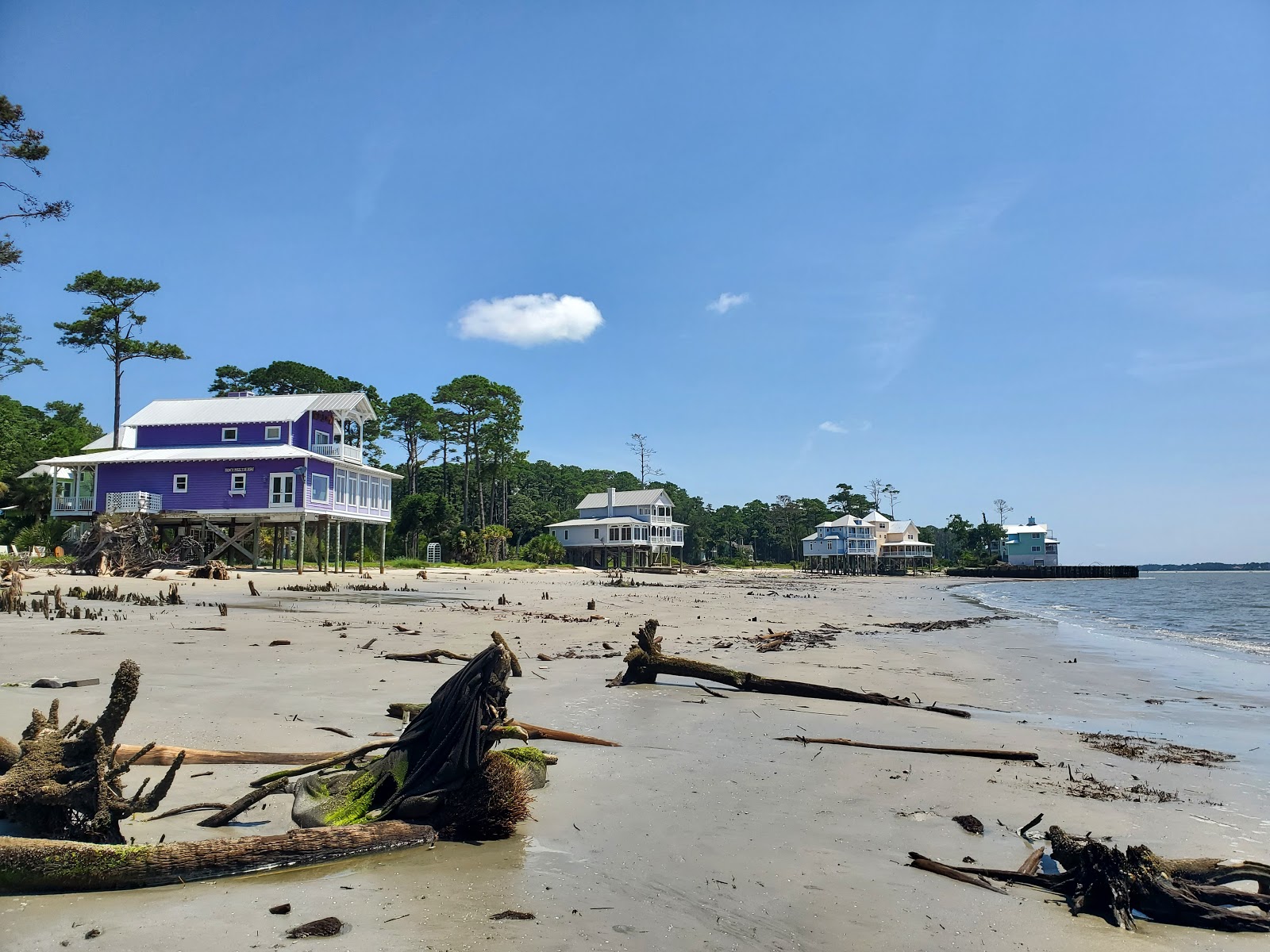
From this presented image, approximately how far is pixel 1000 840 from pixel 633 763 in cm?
272

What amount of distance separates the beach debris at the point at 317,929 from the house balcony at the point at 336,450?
124 feet

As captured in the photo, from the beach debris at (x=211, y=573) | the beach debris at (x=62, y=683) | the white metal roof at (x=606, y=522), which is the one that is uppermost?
the white metal roof at (x=606, y=522)

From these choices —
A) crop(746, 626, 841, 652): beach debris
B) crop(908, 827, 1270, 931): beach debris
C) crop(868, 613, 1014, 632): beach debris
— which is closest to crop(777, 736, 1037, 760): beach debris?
crop(908, 827, 1270, 931): beach debris

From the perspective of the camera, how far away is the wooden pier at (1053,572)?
100406 mm

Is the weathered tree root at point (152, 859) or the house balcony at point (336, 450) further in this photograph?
the house balcony at point (336, 450)

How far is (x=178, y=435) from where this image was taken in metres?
39.1

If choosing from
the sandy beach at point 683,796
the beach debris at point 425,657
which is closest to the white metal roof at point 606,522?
the sandy beach at point 683,796

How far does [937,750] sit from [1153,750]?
2394 mm

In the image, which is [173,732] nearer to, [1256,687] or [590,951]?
[590,951]

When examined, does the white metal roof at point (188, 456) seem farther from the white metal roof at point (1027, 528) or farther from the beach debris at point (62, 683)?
the white metal roof at point (1027, 528)

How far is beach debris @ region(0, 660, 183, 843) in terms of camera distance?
12.1 feet

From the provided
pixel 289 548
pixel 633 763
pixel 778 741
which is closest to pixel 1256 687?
pixel 778 741

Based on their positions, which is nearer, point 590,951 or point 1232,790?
point 590,951

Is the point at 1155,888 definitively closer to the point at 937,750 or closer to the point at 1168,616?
the point at 937,750
